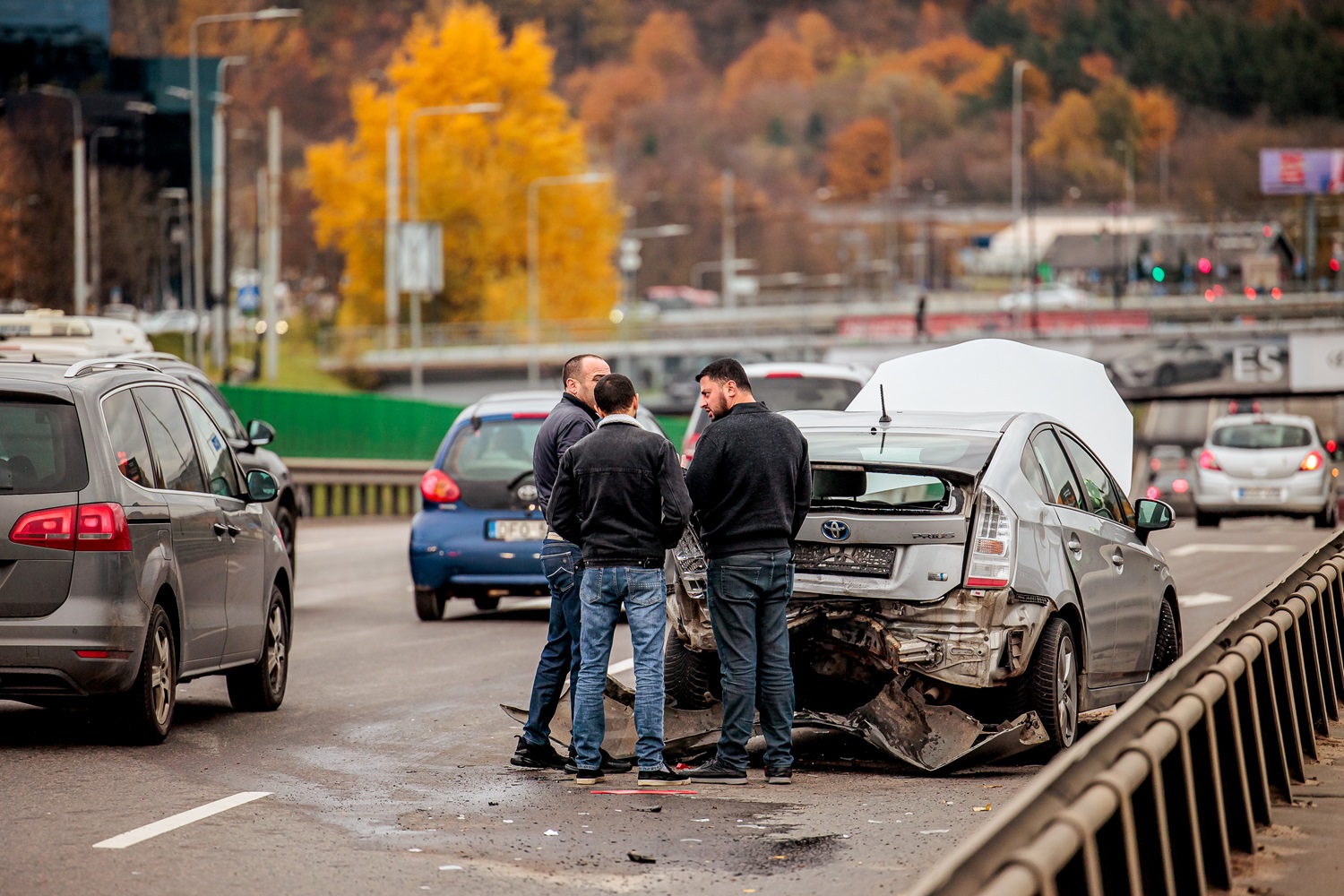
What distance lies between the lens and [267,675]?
1115 centimetres

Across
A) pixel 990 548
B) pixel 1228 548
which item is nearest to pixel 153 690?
pixel 990 548

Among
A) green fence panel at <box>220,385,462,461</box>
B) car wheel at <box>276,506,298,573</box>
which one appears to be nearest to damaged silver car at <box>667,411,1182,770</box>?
car wheel at <box>276,506,298,573</box>

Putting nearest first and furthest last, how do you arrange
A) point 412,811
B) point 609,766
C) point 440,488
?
point 412,811, point 609,766, point 440,488

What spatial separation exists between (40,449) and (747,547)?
Answer: 10.2 feet

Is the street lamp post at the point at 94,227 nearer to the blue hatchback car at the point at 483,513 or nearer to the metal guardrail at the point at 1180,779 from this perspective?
the blue hatchback car at the point at 483,513

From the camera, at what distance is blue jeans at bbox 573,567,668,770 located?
866 cm

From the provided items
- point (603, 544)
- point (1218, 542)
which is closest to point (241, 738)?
point (603, 544)

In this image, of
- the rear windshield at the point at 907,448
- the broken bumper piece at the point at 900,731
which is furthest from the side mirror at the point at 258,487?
the rear windshield at the point at 907,448

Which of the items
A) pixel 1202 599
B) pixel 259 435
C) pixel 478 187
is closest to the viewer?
pixel 259 435

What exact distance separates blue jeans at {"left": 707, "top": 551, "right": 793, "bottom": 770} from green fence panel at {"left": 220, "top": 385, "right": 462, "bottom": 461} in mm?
25064

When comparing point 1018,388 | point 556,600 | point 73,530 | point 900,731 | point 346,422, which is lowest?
point 346,422

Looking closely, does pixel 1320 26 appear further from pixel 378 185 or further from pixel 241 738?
pixel 241 738

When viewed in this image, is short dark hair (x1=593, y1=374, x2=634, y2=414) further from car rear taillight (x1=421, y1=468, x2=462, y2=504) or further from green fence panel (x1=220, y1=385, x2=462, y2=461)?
green fence panel (x1=220, y1=385, x2=462, y2=461)

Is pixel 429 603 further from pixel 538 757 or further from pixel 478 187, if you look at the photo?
pixel 478 187
